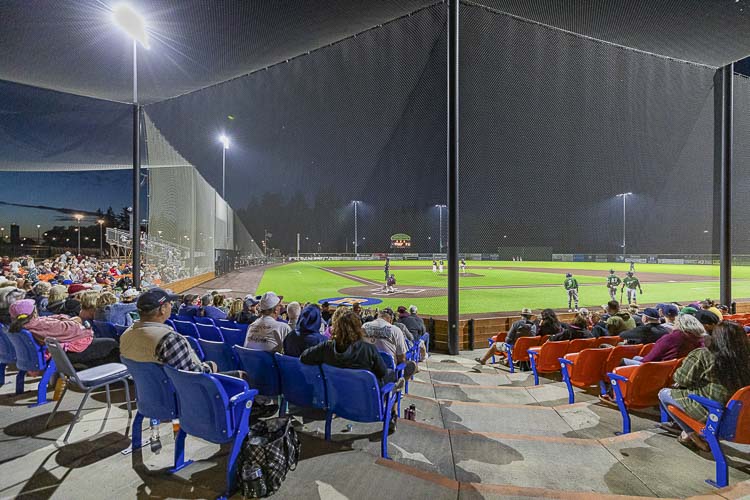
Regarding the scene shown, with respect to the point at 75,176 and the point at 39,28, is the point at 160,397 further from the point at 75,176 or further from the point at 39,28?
the point at 75,176

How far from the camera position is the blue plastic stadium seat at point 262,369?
Result: 3.24 meters

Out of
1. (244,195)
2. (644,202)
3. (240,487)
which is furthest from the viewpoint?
(644,202)

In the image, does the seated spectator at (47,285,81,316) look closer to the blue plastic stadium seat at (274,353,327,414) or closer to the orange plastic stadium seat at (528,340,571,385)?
the blue plastic stadium seat at (274,353,327,414)

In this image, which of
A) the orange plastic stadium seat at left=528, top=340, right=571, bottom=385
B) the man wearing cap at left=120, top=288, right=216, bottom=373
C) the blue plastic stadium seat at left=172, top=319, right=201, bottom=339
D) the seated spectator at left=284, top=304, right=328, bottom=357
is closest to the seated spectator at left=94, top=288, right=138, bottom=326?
the blue plastic stadium seat at left=172, top=319, right=201, bottom=339

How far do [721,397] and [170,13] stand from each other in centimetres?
1045

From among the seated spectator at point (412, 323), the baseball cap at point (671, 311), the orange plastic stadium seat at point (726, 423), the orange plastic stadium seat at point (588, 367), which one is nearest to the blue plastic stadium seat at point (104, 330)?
the seated spectator at point (412, 323)

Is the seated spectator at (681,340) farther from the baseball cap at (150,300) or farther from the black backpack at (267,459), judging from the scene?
the baseball cap at (150,300)

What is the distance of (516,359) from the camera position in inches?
231

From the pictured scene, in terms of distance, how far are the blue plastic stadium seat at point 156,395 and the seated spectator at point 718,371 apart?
396 centimetres

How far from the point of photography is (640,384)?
3.37m

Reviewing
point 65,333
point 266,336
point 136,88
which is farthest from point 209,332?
point 136,88

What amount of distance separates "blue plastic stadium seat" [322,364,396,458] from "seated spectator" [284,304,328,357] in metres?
0.61

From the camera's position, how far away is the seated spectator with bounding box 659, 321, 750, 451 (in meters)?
2.64

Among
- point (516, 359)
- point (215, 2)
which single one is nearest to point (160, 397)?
point (516, 359)
